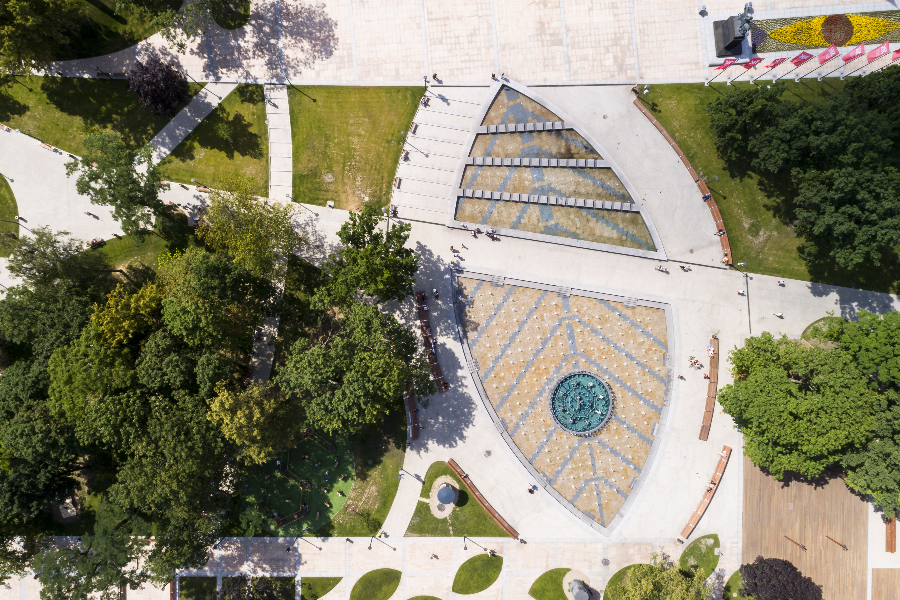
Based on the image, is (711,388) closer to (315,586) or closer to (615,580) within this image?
(615,580)

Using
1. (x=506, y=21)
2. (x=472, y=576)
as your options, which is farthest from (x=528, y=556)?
(x=506, y=21)

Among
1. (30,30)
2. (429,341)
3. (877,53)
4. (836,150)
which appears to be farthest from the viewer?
(429,341)

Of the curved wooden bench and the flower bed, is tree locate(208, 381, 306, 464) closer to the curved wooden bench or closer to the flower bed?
the curved wooden bench

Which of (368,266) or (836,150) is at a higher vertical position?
(836,150)

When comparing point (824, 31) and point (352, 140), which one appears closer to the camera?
point (824, 31)

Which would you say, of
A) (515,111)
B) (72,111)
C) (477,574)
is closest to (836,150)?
(515,111)

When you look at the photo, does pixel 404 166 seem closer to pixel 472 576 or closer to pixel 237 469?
pixel 237 469

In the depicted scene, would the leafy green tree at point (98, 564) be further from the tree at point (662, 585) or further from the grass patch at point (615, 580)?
the tree at point (662, 585)
